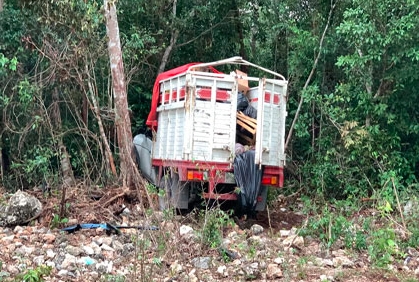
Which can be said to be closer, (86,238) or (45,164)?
(86,238)

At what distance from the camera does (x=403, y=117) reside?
10.6 m

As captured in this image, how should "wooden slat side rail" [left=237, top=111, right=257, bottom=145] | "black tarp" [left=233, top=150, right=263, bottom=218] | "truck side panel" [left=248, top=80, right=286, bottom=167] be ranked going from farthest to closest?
"wooden slat side rail" [left=237, top=111, right=257, bottom=145] < "truck side panel" [left=248, top=80, right=286, bottom=167] < "black tarp" [left=233, top=150, right=263, bottom=218]

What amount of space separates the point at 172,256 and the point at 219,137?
2.45 meters

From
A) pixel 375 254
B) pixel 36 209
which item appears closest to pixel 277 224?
pixel 375 254

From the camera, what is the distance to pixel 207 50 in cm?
1302

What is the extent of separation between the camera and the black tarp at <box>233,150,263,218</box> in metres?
7.70

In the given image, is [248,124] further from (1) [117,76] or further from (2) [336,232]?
(1) [117,76]

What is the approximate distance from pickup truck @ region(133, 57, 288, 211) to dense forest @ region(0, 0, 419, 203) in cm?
184

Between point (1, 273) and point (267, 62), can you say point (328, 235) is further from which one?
point (267, 62)

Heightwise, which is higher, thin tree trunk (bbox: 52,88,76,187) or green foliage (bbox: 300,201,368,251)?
thin tree trunk (bbox: 52,88,76,187)

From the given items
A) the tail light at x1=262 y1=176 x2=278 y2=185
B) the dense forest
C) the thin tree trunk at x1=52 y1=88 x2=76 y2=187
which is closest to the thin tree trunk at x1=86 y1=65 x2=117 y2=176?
the dense forest

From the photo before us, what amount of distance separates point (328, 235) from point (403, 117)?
187 inches

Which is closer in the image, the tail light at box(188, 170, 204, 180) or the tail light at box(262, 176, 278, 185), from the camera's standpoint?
the tail light at box(188, 170, 204, 180)

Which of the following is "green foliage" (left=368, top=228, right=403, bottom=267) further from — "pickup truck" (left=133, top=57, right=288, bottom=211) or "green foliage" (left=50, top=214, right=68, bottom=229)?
"green foliage" (left=50, top=214, right=68, bottom=229)
